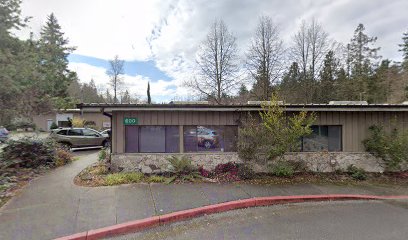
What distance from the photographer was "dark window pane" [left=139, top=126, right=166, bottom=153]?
389 inches

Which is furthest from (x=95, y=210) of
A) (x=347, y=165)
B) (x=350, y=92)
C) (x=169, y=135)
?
(x=350, y=92)

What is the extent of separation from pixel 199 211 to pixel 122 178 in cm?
354

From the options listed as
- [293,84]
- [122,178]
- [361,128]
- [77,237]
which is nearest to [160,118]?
[122,178]

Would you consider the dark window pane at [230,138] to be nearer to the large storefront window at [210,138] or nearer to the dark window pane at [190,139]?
the large storefront window at [210,138]

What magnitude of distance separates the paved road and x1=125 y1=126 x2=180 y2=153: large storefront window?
419cm

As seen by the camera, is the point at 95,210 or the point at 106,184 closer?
the point at 95,210

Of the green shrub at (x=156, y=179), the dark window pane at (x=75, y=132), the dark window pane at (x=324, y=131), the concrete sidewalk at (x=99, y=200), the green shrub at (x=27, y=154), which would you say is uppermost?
the dark window pane at (x=324, y=131)

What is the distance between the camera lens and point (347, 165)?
10.6 metres

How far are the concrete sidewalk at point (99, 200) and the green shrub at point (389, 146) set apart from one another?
1498mm

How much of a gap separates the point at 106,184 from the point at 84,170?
2.65 meters

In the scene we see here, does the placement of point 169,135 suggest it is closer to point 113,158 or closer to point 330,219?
point 113,158

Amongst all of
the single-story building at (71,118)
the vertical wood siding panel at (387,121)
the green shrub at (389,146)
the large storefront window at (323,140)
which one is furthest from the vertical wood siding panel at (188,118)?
the single-story building at (71,118)

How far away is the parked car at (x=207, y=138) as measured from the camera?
1012 cm

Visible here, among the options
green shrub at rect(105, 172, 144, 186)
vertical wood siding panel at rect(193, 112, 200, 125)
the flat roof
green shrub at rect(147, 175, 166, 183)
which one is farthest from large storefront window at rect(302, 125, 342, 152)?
green shrub at rect(105, 172, 144, 186)
